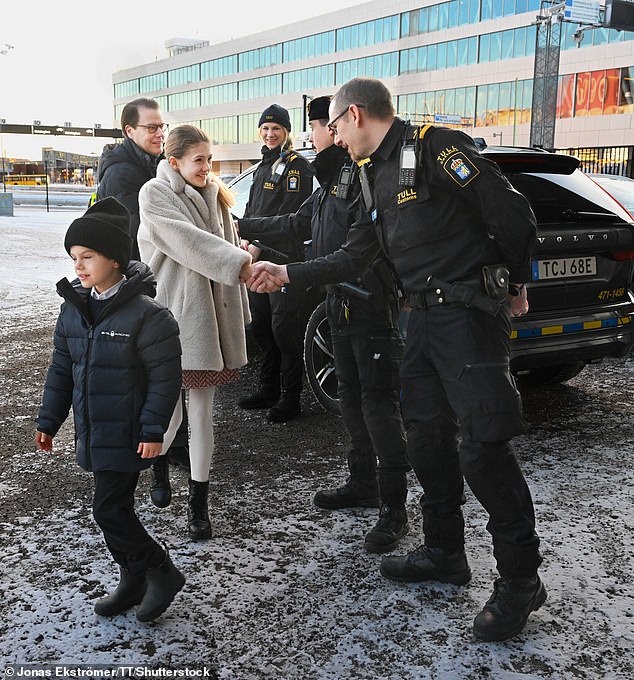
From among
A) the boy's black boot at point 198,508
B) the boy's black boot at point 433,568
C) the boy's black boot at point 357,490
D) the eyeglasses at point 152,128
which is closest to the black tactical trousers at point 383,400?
the boy's black boot at point 357,490

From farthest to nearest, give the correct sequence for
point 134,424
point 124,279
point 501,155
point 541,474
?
point 501,155 → point 541,474 → point 124,279 → point 134,424

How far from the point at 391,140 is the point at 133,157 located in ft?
6.85

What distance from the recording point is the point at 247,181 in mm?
6758

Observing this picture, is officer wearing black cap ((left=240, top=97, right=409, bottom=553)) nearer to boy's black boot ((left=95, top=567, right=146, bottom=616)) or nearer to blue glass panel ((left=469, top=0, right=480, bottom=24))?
boy's black boot ((left=95, top=567, right=146, bottom=616))

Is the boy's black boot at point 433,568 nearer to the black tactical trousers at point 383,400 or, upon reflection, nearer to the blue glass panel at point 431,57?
the black tactical trousers at point 383,400

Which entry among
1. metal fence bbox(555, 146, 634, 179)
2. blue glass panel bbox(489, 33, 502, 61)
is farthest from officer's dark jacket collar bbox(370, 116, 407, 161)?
blue glass panel bbox(489, 33, 502, 61)

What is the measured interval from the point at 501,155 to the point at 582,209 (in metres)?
0.67

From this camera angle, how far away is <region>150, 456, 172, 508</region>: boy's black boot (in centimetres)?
372

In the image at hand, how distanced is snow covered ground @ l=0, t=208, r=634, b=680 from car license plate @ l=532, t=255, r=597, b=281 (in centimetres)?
100

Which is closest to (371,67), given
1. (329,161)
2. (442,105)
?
(442,105)

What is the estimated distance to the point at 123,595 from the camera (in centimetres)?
277

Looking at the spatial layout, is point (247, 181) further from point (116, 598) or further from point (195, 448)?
point (116, 598)

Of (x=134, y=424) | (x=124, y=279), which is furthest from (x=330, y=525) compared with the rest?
(x=124, y=279)

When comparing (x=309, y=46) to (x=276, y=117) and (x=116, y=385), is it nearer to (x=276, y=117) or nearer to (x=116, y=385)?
(x=276, y=117)
